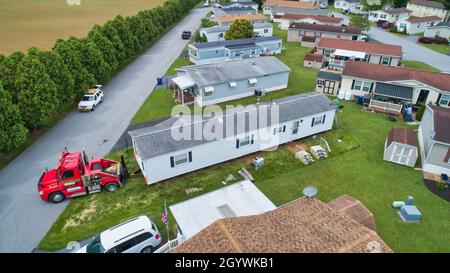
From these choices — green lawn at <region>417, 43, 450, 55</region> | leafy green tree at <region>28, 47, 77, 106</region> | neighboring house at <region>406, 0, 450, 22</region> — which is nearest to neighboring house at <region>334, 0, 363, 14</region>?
neighboring house at <region>406, 0, 450, 22</region>

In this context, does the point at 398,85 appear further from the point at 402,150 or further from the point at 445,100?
the point at 402,150

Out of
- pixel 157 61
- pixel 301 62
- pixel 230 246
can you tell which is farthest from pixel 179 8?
pixel 230 246

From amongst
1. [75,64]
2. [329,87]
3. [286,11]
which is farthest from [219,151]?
[286,11]

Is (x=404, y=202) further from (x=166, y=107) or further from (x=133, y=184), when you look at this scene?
(x=166, y=107)

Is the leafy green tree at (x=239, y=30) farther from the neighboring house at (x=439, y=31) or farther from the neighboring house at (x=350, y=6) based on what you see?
the neighboring house at (x=350, y=6)

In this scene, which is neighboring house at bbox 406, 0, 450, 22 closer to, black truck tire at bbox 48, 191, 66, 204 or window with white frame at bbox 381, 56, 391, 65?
window with white frame at bbox 381, 56, 391, 65

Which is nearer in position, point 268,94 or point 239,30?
point 268,94
